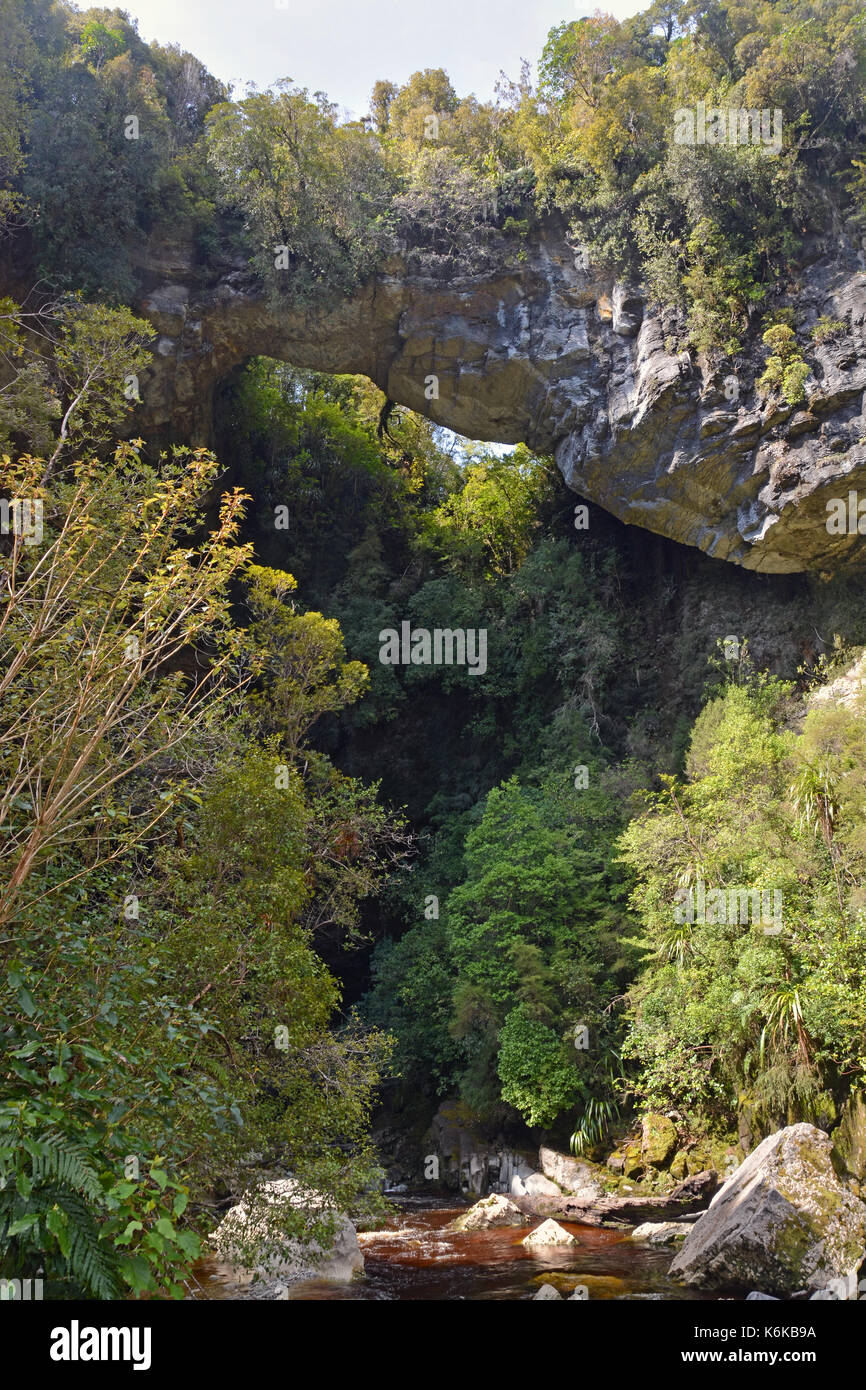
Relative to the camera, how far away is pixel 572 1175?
11.9 metres

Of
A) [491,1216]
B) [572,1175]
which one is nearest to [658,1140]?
[572,1175]

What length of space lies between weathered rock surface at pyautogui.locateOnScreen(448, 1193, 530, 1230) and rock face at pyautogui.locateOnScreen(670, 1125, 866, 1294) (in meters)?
3.06

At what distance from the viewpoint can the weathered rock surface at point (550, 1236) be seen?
988 centimetres

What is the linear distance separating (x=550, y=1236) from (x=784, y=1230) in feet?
10.4

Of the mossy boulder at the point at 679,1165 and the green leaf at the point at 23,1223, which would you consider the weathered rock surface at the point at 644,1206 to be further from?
the green leaf at the point at 23,1223

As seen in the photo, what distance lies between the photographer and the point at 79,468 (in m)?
6.36

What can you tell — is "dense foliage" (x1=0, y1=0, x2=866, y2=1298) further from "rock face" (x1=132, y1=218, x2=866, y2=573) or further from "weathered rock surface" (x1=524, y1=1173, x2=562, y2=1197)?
"weathered rock surface" (x1=524, y1=1173, x2=562, y2=1197)

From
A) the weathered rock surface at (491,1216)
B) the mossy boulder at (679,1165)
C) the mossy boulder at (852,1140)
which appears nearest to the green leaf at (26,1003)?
the mossy boulder at (852,1140)

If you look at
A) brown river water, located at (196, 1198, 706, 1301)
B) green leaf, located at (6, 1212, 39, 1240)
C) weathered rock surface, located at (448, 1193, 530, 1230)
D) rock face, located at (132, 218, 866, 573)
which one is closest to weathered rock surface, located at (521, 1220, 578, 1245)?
brown river water, located at (196, 1198, 706, 1301)

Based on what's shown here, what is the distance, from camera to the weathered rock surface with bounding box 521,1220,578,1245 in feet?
32.4

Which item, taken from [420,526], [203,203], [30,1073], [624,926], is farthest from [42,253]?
[30,1073]

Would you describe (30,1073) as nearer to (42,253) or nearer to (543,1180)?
(543,1180)

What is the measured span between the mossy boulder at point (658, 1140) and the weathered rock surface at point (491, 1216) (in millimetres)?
1781

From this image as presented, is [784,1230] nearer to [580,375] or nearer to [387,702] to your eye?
[387,702]
